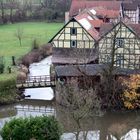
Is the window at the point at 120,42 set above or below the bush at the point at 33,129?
above

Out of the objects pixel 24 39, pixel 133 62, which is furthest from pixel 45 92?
pixel 24 39

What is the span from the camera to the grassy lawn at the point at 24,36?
59.5 m

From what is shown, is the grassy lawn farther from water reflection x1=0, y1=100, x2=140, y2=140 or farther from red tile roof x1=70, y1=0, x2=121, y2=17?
water reflection x1=0, y1=100, x2=140, y2=140

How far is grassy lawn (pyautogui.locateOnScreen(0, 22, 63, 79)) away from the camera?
59469mm

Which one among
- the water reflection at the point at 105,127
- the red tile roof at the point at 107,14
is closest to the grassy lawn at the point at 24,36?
the red tile roof at the point at 107,14

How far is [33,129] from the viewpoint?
27500mm

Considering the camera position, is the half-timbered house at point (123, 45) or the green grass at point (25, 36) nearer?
the half-timbered house at point (123, 45)

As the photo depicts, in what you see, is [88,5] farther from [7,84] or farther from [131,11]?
[7,84]

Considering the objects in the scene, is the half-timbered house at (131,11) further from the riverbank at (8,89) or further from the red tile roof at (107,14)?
the riverbank at (8,89)

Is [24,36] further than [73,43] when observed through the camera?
Yes

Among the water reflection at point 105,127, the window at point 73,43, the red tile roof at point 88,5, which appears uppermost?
the red tile roof at point 88,5

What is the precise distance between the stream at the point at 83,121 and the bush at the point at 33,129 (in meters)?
3.38

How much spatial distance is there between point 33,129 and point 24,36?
1780 inches

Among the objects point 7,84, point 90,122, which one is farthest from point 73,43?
point 90,122
